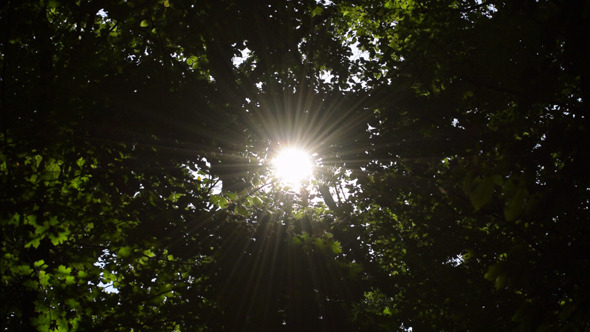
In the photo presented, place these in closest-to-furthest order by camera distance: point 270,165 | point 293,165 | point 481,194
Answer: point 481,194 → point 270,165 → point 293,165

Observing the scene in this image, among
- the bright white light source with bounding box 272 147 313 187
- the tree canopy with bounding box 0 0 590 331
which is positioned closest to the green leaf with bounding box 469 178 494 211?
the tree canopy with bounding box 0 0 590 331

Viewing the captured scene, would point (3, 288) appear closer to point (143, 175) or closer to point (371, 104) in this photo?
point (143, 175)

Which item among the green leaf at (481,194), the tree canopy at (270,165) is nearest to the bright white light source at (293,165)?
the tree canopy at (270,165)

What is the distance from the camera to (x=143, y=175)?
7.47m

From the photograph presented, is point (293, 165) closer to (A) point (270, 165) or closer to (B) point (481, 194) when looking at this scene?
(A) point (270, 165)

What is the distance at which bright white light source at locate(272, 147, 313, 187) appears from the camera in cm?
851

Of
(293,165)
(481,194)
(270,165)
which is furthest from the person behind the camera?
(293,165)

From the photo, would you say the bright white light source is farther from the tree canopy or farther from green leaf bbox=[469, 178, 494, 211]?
green leaf bbox=[469, 178, 494, 211]

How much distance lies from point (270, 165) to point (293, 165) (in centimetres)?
104

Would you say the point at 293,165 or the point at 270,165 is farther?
the point at 293,165

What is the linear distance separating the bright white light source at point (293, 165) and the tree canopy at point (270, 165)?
0.86 ft

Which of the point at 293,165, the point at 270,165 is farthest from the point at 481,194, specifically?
the point at 293,165

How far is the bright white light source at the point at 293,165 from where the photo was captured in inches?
335

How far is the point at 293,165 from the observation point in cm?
973
